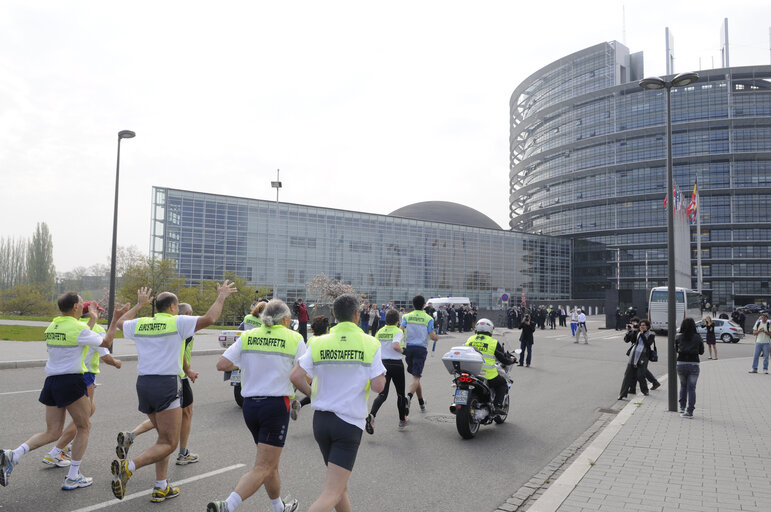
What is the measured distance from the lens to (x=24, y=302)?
125ft

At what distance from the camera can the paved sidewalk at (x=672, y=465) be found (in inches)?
192

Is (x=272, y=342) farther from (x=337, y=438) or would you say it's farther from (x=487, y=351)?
(x=487, y=351)

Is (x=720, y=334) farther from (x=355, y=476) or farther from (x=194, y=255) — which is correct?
(x=194, y=255)

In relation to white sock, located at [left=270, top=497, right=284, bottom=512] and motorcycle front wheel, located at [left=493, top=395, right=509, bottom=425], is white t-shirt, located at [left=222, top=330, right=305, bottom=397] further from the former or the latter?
motorcycle front wheel, located at [left=493, top=395, right=509, bottom=425]

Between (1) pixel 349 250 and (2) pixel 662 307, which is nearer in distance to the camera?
(2) pixel 662 307

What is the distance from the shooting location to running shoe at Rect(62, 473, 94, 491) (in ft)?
16.4

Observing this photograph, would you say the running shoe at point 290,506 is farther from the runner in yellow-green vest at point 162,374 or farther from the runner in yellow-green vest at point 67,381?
the runner in yellow-green vest at point 67,381

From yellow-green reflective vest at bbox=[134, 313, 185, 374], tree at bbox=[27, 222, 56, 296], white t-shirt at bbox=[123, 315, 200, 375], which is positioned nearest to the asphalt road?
white t-shirt at bbox=[123, 315, 200, 375]

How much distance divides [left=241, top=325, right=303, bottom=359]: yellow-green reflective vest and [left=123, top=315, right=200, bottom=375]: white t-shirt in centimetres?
87

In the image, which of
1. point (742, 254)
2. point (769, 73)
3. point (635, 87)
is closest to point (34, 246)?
point (635, 87)

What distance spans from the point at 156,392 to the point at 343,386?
206 centimetres

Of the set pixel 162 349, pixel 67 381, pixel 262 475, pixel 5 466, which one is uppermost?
pixel 162 349

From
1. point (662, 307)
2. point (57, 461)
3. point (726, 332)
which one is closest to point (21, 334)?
point (57, 461)

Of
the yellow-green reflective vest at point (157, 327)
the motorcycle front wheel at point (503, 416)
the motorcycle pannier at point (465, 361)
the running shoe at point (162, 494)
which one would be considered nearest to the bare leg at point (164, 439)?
the running shoe at point (162, 494)
